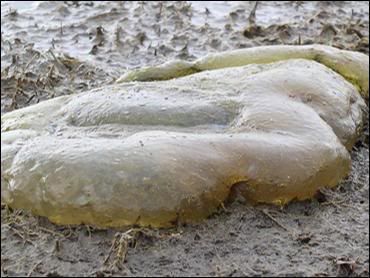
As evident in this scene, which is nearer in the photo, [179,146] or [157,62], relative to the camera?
[179,146]

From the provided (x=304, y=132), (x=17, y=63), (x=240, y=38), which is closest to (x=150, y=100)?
(x=304, y=132)

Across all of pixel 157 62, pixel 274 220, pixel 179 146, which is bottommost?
pixel 157 62

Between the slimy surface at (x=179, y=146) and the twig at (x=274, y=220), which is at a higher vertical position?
the slimy surface at (x=179, y=146)

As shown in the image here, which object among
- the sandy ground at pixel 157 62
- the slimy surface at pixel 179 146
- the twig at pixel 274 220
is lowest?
the sandy ground at pixel 157 62

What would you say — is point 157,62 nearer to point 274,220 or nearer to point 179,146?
point 179,146

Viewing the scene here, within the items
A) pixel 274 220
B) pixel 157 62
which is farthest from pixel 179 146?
pixel 157 62
